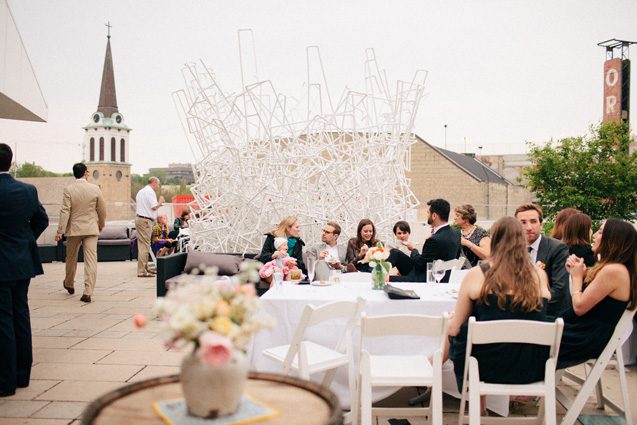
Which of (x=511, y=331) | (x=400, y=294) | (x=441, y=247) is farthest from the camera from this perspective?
(x=441, y=247)

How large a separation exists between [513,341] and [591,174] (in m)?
15.6

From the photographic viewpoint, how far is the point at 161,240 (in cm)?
998

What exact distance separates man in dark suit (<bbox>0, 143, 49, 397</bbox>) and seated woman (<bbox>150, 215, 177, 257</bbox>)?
600 centimetres

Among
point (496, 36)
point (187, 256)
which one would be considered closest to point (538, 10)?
point (496, 36)

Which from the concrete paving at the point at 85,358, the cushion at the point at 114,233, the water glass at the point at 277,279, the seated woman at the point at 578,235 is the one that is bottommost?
the concrete paving at the point at 85,358

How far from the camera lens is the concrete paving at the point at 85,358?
3.49 metres

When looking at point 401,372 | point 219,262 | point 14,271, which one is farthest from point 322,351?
point 219,262

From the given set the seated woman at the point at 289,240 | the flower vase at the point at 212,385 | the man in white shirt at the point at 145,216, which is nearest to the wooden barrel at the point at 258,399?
the flower vase at the point at 212,385

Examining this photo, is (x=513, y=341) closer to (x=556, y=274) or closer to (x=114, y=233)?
(x=556, y=274)

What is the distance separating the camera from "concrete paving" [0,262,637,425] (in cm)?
349

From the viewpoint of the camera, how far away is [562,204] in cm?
1636

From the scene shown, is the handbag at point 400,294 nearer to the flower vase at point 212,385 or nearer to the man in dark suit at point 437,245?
the man in dark suit at point 437,245

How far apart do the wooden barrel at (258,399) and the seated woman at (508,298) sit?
4.27 ft

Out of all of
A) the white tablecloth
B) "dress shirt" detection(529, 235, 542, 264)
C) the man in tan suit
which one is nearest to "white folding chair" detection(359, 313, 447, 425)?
the white tablecloth
